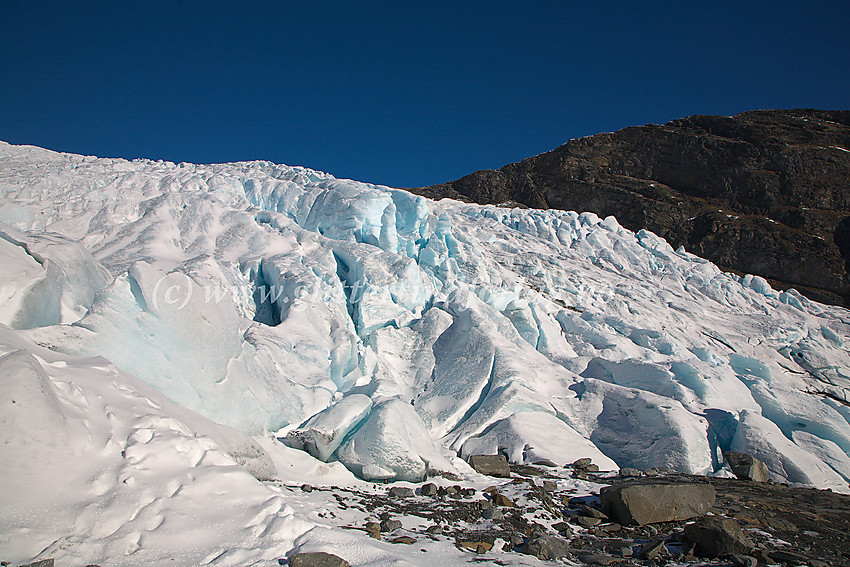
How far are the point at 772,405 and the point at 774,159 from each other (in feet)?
128

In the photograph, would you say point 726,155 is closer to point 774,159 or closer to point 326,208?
point 774,159

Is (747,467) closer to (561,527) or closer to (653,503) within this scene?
(653,503)

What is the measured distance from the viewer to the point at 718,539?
5.00 meters

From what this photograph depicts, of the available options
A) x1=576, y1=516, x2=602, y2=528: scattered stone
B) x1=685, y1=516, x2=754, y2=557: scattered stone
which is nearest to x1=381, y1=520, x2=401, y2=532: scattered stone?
x1=576, y1=516, x2=602, y2=528: scattered stone

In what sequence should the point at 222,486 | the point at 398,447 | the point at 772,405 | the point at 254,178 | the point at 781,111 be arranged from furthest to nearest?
the point at 781,111, the point at 254,178, the point at 772,405, the point at 398,447, the point at 222,486

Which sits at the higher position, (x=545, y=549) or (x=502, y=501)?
(x=545, y=549)

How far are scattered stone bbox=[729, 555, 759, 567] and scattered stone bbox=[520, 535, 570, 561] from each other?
1.45 m

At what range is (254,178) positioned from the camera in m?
17.9

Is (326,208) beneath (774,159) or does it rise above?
beneath

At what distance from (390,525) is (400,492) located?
1.55 m

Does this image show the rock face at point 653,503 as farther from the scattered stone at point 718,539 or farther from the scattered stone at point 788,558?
the scattered stone at point 788,558

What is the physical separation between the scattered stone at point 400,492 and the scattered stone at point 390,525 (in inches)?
52.3

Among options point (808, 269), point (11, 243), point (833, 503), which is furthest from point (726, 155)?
point (11, 243)

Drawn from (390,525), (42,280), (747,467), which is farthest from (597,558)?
(42,280)
